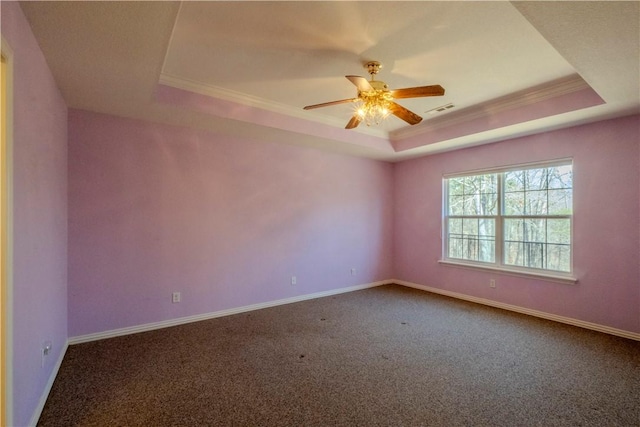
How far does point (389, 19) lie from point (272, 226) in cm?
288

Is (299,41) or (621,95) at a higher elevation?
(299,41)

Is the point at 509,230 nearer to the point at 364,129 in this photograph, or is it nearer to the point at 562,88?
the point at 562,88

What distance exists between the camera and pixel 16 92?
5.16 feet

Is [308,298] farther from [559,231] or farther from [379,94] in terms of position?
[559,231]

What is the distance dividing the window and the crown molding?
94cm

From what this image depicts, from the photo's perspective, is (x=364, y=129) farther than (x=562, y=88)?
Yes

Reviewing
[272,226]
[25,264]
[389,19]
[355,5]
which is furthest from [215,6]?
[272,226]

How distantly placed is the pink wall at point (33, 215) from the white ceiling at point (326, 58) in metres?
0.22

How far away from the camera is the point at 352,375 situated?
7.76 ft

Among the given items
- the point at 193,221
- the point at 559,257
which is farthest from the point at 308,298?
the point at 559,257

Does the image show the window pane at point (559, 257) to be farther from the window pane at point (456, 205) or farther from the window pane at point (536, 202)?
the window pane at point (456, 205)

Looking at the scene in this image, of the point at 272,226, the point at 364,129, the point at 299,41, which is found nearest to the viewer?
the point at 299,41

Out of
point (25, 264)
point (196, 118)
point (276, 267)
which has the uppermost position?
point (196, 118)

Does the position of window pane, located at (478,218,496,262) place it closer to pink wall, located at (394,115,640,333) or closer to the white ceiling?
pink wall, located at (394,115,640,333)
